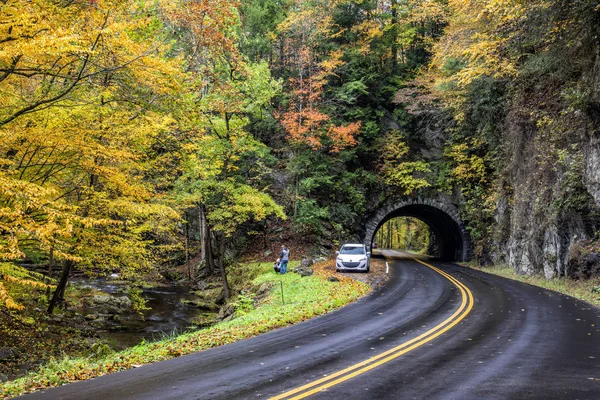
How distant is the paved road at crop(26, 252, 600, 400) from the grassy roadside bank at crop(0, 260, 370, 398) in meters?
0.60

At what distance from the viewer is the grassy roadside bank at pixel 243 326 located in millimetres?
7210

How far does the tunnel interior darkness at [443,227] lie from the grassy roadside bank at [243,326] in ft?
47.0

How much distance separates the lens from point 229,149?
20.4 metres

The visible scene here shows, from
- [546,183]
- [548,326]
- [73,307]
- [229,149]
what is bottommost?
[73,307]

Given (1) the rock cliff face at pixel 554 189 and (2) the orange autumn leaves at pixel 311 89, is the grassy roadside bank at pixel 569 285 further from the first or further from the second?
(2) the orange autumn leaves at pixel 311 89

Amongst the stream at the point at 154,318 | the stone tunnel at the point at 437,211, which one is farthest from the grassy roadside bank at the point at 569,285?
the stream at the point at 154,318

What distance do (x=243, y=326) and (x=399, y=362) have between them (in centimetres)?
512

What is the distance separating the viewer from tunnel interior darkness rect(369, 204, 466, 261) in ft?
107

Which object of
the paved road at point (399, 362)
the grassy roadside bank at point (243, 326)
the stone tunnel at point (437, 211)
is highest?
the stone tunnel at point (437, 211)

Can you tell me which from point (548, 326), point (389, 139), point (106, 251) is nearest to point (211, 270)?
point (106, 251)

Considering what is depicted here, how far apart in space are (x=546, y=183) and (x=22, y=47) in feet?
72.5

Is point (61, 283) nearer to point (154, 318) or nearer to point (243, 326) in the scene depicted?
point (154, 318)

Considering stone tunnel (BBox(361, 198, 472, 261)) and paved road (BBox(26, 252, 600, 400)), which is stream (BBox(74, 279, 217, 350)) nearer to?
paved road (BBox(26, 252, 600, 400))

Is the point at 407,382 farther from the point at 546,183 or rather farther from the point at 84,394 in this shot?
the point at 546,183
